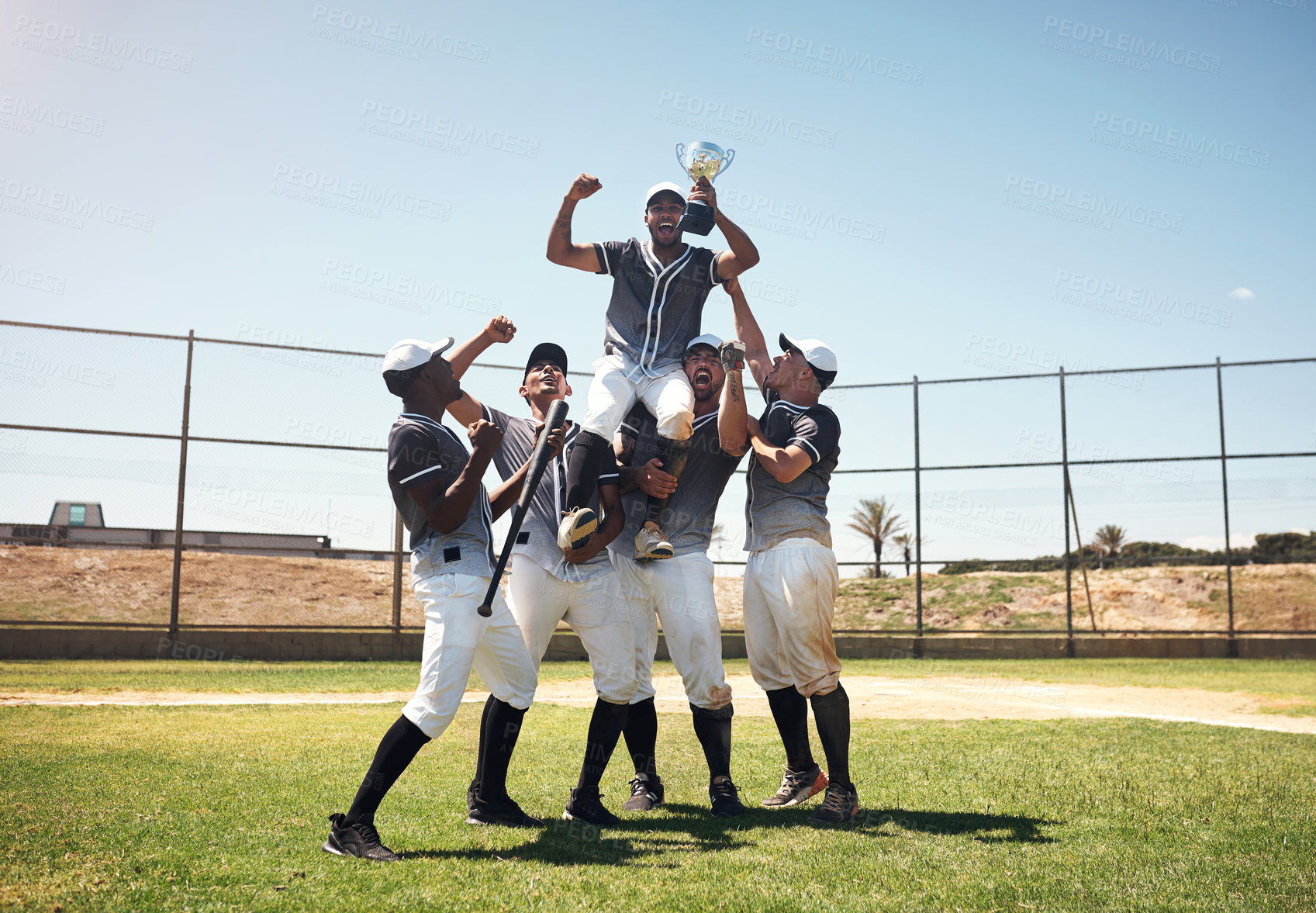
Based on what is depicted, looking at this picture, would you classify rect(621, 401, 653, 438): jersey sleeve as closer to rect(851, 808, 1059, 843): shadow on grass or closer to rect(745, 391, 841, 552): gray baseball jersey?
rect(745, 391, 841, 552): gray baseball jersey

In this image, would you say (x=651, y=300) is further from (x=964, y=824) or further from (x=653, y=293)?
(x=964, y=824)

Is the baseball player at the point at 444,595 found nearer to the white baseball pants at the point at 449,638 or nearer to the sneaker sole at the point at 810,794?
the white baseball pants at the point at 449,638

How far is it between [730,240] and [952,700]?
7578 millimetres

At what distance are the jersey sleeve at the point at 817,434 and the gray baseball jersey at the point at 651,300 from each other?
2.67ft

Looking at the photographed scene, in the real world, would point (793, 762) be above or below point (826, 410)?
below

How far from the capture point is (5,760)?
18.5 ft

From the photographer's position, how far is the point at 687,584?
4.89m

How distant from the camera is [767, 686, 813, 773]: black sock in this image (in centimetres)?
516

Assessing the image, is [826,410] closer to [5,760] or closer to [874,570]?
[5,760]

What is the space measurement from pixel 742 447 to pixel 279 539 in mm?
28022

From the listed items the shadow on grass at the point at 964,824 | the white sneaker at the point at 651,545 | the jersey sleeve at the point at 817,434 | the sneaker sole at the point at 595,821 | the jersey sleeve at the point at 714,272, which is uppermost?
the jersey sleeve at the point at 714,272

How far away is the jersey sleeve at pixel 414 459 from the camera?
415 cm

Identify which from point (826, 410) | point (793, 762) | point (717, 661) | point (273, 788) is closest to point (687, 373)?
point (826, 410)

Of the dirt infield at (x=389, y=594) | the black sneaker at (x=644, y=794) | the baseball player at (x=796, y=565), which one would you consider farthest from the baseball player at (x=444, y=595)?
the dirt infield at (x=389, y=594)
